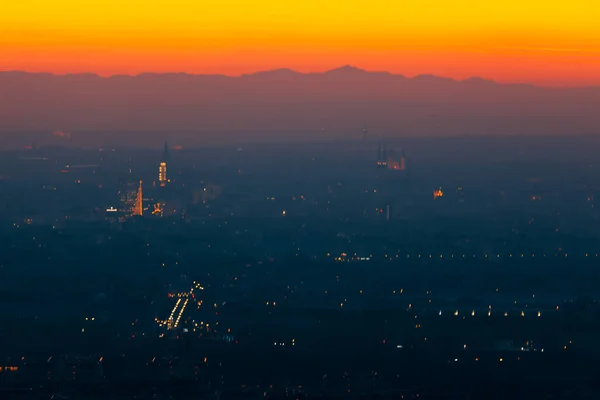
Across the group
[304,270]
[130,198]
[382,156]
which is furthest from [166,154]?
[304,270]

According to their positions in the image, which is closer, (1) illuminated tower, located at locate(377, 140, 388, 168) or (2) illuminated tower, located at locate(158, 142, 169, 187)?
(2) illuminated tower, located at locate(158, 142, 169, 187)

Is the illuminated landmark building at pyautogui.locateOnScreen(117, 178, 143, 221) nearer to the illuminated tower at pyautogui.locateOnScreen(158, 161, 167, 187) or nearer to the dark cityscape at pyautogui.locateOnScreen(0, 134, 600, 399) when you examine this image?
the dark cityscape at pyautogui.locateOnScreen(0, 134, 600, 399)

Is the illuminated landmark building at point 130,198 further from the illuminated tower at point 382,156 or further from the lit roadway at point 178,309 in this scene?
the lit roadway at point 178,309

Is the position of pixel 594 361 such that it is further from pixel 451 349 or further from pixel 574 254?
pixel 574 254

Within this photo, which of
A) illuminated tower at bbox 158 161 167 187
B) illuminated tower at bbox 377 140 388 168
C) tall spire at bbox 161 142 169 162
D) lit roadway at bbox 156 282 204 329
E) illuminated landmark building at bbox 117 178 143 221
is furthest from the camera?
illuminated tower at bbox 377 140 388 168

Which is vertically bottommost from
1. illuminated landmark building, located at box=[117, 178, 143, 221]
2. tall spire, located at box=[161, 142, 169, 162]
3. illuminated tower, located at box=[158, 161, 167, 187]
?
illuminated landmark building, located at box=[117, 178, 143, 221]

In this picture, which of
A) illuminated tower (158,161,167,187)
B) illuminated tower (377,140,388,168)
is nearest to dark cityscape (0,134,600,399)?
illuminated tower (158,161,167,187)

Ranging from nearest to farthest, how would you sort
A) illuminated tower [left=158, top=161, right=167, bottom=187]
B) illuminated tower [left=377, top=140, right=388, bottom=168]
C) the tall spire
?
illuminated tower [left=158, top=161, right=167, bottom=187] → the tall spire → illuminated tower [left=377, top=140, right=388, bottom=168]

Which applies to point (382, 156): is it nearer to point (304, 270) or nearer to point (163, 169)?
point (163, 169)

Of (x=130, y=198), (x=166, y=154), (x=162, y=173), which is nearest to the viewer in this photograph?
(x=130, y=198)
